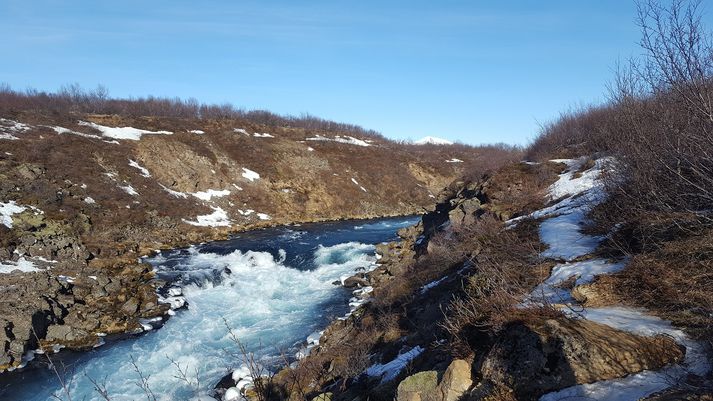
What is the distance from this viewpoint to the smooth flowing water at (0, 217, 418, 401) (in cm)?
1049

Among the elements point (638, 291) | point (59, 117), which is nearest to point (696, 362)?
point (638, 291)

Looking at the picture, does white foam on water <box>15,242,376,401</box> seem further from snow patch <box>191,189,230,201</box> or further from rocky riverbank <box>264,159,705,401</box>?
snow patch <box>191,189,230,201</box>

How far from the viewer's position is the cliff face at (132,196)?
46.7ft

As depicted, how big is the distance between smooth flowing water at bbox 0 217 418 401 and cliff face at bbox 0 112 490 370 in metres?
1.40

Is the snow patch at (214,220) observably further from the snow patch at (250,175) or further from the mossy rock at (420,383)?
the mossy rock at (420,383)

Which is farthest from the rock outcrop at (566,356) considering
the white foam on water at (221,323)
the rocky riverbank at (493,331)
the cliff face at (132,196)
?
the white foam on water at (221,323)

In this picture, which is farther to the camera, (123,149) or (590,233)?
(123,149)

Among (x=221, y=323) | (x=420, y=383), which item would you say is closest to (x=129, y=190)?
Result: (x=221, y=323)

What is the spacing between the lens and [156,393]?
33.8 ft

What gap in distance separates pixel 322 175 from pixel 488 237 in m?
33.8

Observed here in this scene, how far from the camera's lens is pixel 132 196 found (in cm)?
2878

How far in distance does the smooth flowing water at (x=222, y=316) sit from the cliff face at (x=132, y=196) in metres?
1.40

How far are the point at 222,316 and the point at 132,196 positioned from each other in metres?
18.0

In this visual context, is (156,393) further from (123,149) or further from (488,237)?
(123,149)
